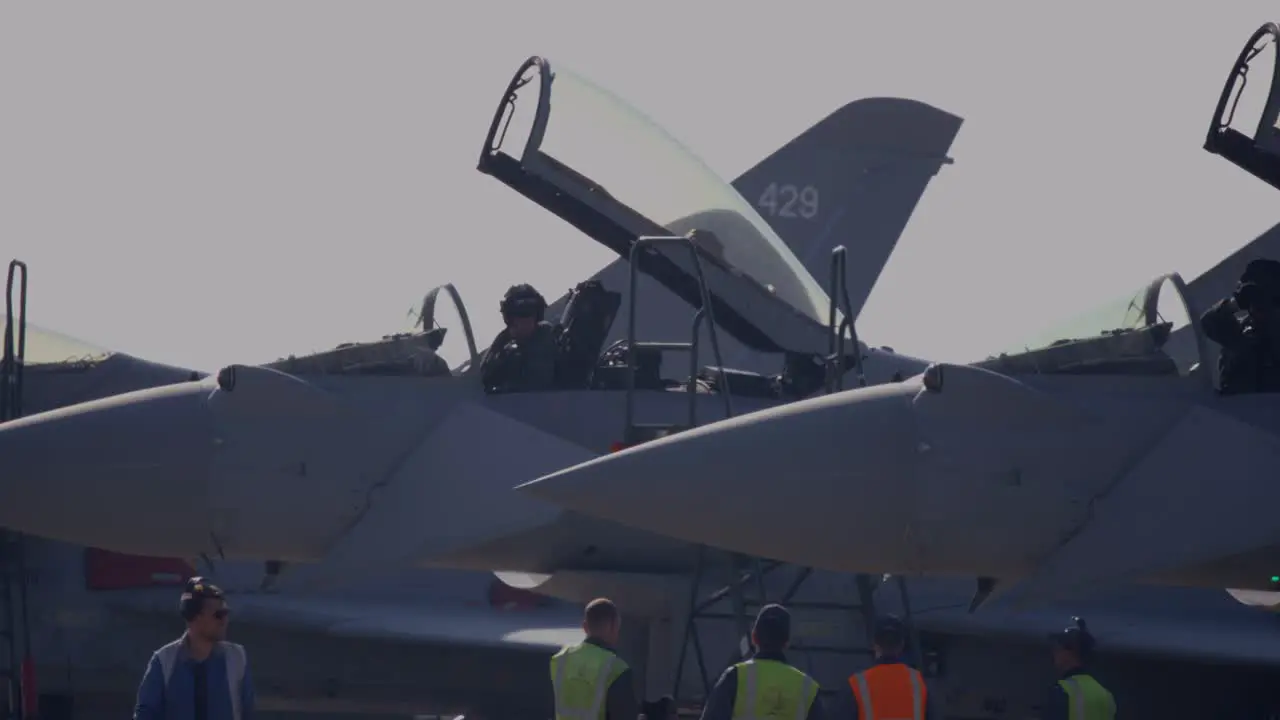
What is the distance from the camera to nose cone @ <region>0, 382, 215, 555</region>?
9898 mm

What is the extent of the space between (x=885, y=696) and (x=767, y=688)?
0.49 meters

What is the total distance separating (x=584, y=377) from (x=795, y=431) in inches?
92.3

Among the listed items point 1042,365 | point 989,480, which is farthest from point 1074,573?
point 1042,365

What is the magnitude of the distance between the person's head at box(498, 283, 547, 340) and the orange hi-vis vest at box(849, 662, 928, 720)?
387 centimetres

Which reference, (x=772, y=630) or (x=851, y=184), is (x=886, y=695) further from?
(x=851, y=184)

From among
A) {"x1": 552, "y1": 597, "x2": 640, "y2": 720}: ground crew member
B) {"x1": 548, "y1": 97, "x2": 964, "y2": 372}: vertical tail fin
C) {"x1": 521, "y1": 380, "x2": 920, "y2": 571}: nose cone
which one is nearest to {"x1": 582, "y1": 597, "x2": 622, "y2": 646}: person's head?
{"x1": 552, "y1": 597, "x2": 640, "y2": 720}: ground crew member

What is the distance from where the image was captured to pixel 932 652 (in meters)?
11.9

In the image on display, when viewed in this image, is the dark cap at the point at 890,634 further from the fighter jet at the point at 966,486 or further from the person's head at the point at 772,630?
the fighter jet at the point at 966,486

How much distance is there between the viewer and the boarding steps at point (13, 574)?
38.9ft

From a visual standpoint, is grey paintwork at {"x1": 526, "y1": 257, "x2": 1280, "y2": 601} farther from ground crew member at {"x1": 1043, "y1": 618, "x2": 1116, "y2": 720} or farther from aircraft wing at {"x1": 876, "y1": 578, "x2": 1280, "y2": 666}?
aircraft wing at {"x1": 876, "y1": 578, "x2": 1280, "y2": 666}

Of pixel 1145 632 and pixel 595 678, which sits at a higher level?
pixel 595 678

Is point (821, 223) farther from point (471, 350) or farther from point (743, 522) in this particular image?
point (743, 522)

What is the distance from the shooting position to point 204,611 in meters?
7.22

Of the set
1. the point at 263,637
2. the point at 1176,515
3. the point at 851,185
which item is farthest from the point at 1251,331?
the point at 851,185
